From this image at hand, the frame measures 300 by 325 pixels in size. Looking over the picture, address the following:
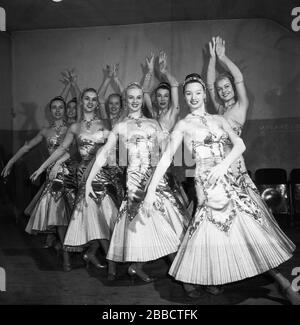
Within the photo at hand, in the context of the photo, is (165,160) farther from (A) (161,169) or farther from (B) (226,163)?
(B) (226,163)

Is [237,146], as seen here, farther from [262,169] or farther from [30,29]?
[30,29]

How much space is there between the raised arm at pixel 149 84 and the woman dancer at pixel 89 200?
1.33 feet

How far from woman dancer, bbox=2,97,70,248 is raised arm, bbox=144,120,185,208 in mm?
996

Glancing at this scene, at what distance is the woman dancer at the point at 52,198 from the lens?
3.30 metres

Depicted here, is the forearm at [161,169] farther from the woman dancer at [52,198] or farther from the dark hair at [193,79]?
the woman dancer at [52,198]

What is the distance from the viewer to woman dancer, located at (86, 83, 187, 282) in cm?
282

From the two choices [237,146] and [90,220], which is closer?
[237,146]

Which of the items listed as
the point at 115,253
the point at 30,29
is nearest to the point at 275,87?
the point at 115,253

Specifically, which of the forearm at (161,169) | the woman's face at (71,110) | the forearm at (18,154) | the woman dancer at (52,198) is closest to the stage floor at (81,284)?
the woman dancer at (52,198)

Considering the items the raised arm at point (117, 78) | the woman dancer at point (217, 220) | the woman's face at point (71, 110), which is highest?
the raised arm at point (117, 78)

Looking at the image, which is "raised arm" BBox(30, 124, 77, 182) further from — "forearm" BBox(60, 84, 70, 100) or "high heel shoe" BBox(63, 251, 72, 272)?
"high heel shoe" BBox(63, 251, 72, 272)

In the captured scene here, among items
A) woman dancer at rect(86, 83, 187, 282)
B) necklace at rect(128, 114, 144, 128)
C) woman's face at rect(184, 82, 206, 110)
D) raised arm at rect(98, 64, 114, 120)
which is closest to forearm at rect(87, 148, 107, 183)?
woman dancer at rect(86, 83, 187, 282)
